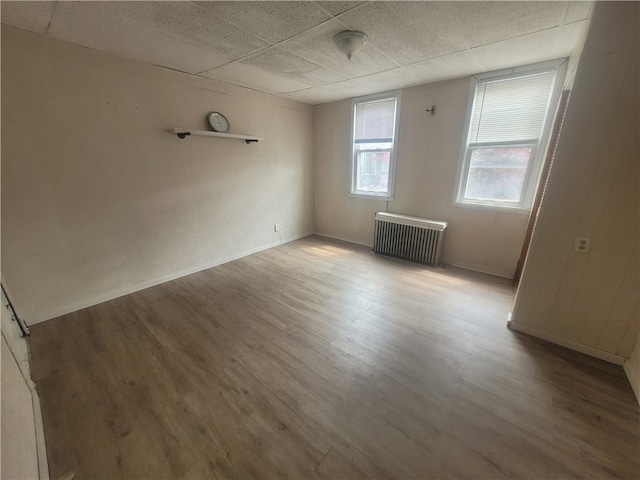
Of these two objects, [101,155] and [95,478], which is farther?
[101,155]

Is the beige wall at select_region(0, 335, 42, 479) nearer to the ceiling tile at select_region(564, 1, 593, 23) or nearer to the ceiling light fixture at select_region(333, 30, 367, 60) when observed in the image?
the ceiling light fixture at select_region(333, 30, 367, 60)

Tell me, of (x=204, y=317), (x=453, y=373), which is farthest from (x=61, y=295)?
(x=453, y=373)

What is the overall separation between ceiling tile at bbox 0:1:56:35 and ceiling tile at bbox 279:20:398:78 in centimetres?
163

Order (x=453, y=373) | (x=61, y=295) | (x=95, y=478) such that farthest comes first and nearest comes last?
(x=61, y=295), (x=453, y=373), (x=95, y=478)

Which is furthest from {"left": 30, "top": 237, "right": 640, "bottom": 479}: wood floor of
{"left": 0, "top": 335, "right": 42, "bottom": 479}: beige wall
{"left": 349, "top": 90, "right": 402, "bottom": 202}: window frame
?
{"left": 349, "top": 90, "right": 402, "bottom": 202}: window frame

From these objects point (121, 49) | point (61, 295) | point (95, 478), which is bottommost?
point (95, 478)

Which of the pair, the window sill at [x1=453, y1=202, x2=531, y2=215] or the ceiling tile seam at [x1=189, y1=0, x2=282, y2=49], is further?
the window sill at [x1=453, y1=202, x2=531, y2=215]

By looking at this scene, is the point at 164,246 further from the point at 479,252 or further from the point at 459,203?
the point at 479,252

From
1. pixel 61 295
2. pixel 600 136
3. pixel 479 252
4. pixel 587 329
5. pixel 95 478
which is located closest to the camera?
pixel 95 478

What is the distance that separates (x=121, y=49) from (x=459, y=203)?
4.11 m

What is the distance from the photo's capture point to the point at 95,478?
1203 mm

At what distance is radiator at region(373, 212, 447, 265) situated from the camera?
3.46m

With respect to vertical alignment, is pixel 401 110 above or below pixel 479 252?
above

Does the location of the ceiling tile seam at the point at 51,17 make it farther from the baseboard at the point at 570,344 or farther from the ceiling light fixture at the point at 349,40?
the baseboard at the point at 570,344
